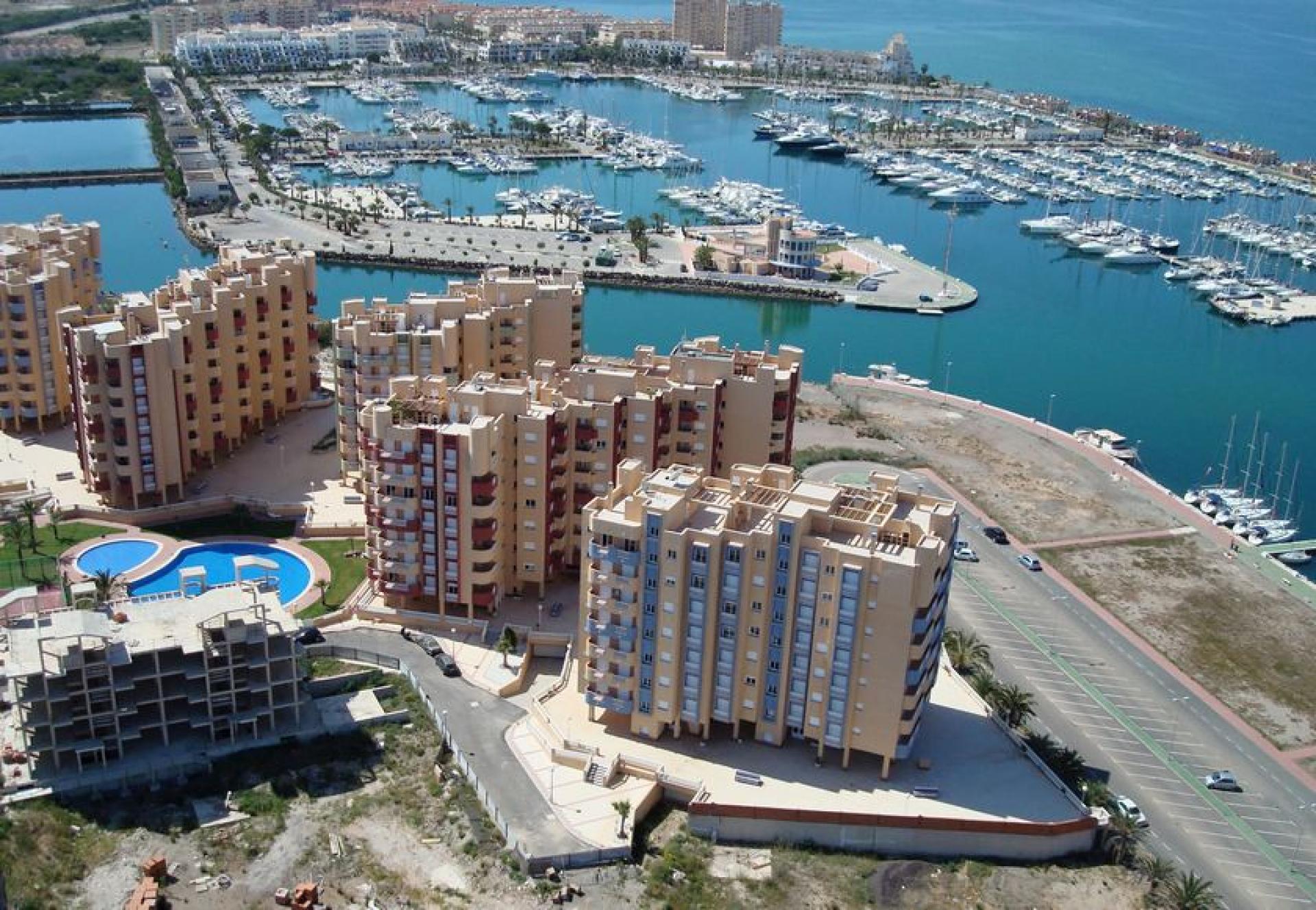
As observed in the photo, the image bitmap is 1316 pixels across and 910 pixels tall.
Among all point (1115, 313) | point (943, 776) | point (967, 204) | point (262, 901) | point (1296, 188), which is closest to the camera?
point (262, 901)

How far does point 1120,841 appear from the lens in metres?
40.2

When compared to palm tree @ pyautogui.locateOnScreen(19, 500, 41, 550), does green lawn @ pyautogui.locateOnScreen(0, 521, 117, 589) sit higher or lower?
lower

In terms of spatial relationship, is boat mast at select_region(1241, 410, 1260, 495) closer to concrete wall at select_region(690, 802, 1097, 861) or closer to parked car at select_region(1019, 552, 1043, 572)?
parked car at select_region(1019, 552, 1043, 572)

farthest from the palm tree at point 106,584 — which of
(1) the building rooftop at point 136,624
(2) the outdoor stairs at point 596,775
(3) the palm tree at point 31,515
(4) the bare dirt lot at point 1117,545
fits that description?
(4) the bare dirt lot at point 1117,545

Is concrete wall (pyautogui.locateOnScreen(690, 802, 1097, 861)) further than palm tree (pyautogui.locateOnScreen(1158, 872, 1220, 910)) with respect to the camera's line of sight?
Yes

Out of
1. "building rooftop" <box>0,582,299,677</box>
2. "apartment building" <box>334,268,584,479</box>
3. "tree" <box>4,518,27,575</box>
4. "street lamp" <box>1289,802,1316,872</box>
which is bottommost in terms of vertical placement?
"street lamp" <box>1289,802,1316,872</box>

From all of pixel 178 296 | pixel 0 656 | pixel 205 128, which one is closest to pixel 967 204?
pixel 205 128

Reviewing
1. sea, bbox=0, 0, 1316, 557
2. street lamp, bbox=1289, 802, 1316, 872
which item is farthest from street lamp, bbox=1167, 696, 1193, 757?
sea, bbox=0, 0, 1316, 557

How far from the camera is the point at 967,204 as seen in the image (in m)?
143

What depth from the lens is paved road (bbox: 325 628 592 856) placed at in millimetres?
38812

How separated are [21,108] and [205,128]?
34.3m

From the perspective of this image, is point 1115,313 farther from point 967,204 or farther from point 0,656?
point 0,656

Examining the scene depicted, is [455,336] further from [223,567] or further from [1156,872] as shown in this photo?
[1156,872]

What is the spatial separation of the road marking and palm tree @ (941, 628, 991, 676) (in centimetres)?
394
